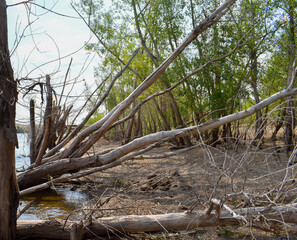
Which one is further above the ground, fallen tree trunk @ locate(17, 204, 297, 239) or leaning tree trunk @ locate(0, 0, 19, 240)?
leaning tree trunk @ locate(0, 0, 19, 240)

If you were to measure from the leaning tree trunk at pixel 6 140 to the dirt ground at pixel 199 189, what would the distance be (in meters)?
1.05

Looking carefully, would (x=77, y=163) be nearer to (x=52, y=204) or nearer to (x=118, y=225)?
(x=52, y=204)

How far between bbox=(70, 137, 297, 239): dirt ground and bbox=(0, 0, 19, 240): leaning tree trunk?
Result: 105cm

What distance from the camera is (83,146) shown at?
6426mm

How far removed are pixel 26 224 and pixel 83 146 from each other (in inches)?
108

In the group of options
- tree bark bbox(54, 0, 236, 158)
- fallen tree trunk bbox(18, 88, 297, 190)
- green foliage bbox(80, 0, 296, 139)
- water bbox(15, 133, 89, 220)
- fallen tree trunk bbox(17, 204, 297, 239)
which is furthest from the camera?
green foliage bbox(80, 0, 296, 139)

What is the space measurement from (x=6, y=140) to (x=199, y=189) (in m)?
4.03

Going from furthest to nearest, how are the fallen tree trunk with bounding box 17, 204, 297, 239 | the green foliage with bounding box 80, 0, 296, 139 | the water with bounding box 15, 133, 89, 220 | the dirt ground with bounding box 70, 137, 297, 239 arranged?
the green foliage with bounding box 80, 0, 296, 139 < the water with bounding box 15, 133, 89, 220 < the fallen tree trunk with bounding box 17, 204, 297, 239 < the dirt ground with bounding box 70, 137, 297, 239

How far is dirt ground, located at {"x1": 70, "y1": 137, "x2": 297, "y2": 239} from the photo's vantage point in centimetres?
347

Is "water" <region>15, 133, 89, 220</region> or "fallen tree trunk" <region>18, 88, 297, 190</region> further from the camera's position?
→ "fallen tree trunk" <region>18, 88, 297, 190</region>

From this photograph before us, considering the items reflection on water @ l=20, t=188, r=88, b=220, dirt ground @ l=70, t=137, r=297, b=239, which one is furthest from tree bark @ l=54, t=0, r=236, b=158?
reflection on water @ l=20, t=188, r=88, b=220

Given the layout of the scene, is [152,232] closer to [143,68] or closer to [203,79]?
[203,79]

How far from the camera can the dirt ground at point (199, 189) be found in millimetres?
3468

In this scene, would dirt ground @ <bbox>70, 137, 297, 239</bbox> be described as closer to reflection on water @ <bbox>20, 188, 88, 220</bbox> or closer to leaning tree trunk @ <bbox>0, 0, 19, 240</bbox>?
reflection on water @ <bbox>20, 188, 88, 220</bbox>
